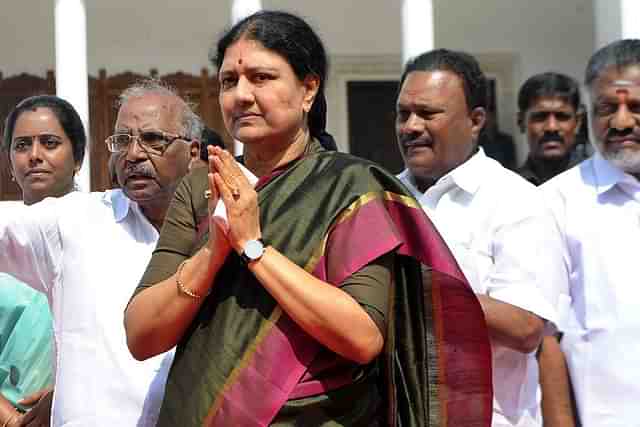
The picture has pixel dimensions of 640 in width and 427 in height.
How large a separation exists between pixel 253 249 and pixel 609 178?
5.96 feet

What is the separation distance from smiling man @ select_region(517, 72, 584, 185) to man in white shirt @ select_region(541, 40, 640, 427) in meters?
1.67

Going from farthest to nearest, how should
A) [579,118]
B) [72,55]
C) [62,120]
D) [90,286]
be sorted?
[72,55]
[579,118]
[62,120]
[90,286]

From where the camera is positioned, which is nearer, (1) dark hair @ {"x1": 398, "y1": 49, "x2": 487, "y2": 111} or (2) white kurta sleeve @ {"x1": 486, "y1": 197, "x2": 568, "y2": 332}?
(2) white kurta sleeve @ {"x1": 486, "y1": 197, "x2": 568, "y2": 332}

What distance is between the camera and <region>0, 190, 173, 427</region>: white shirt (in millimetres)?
Result: 3092

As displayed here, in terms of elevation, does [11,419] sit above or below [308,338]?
below

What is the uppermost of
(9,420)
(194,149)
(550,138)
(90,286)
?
(550,138)

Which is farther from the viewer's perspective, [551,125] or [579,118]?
[579,118]

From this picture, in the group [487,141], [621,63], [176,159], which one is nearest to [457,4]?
[487,141]

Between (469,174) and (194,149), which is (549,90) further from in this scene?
(194,149)

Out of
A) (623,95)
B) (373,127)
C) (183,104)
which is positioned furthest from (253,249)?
(373,127)

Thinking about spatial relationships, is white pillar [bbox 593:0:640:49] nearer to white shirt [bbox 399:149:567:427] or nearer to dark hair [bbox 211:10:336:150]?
white shirt [bbox 399:149:567:427]

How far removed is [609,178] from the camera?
376 cm

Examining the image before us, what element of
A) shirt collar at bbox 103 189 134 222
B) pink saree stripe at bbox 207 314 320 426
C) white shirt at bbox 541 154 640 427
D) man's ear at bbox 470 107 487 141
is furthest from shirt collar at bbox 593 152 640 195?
pink saree stripe at bbox 207 314 320 426

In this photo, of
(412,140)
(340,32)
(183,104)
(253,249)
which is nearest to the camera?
(253,249)
